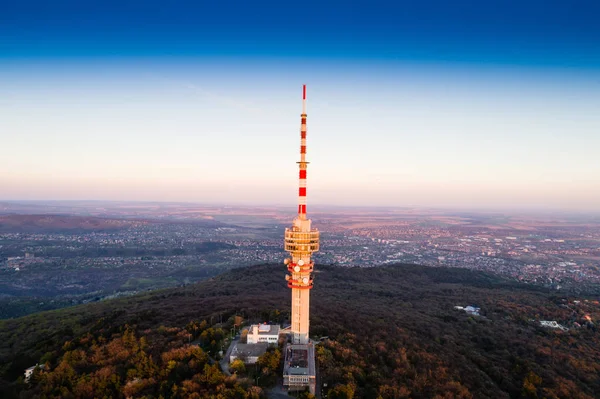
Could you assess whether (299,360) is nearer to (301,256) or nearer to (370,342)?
(301,256)

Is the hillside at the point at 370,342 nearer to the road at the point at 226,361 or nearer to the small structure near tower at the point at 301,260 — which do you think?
the road at the point at 226,361

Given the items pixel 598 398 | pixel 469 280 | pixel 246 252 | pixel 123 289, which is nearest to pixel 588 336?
pixel 598 398

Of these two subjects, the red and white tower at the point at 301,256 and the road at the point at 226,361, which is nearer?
the road at the point at 226,361

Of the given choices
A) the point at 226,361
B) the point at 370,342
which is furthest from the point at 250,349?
the point at 370,342

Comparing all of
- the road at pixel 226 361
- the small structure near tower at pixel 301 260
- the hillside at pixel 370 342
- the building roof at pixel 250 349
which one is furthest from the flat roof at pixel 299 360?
the road at pixel 226 361

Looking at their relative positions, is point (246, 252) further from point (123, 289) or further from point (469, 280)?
point (469, 280)
